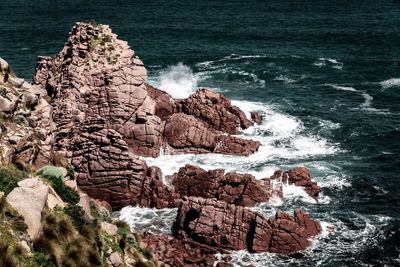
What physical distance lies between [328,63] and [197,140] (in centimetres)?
5294

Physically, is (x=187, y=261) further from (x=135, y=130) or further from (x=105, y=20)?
(x=105, y=20)

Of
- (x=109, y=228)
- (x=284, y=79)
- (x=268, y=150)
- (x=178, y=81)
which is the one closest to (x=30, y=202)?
(x=109, y=228)

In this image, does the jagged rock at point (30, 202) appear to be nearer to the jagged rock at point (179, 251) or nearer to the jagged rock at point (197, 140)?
the jagged rock at point (179, 251)

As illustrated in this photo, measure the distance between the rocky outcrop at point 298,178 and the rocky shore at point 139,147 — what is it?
121 mm

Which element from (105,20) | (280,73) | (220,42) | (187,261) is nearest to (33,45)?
(105,20)

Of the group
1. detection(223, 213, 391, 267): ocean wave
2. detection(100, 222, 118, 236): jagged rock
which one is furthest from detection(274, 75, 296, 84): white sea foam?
detection(100, 222, 118, 236): jagged rock

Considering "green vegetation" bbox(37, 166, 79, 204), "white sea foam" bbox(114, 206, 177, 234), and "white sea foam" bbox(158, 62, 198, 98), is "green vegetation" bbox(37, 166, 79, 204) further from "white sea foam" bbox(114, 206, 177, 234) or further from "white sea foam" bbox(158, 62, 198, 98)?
"white sea foam" bbox(158, 62, 198, 98)

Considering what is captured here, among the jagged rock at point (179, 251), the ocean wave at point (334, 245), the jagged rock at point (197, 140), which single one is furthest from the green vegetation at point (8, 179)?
the jagged rock at point (197, 140)

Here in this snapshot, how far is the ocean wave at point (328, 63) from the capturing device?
108562 mm

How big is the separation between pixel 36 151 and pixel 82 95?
105ft

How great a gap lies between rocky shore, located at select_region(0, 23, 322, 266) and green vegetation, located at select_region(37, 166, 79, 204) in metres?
1.19

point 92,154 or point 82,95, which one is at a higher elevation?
point 82,95

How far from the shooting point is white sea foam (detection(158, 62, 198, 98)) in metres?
94.8

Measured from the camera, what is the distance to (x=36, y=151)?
32812mm
